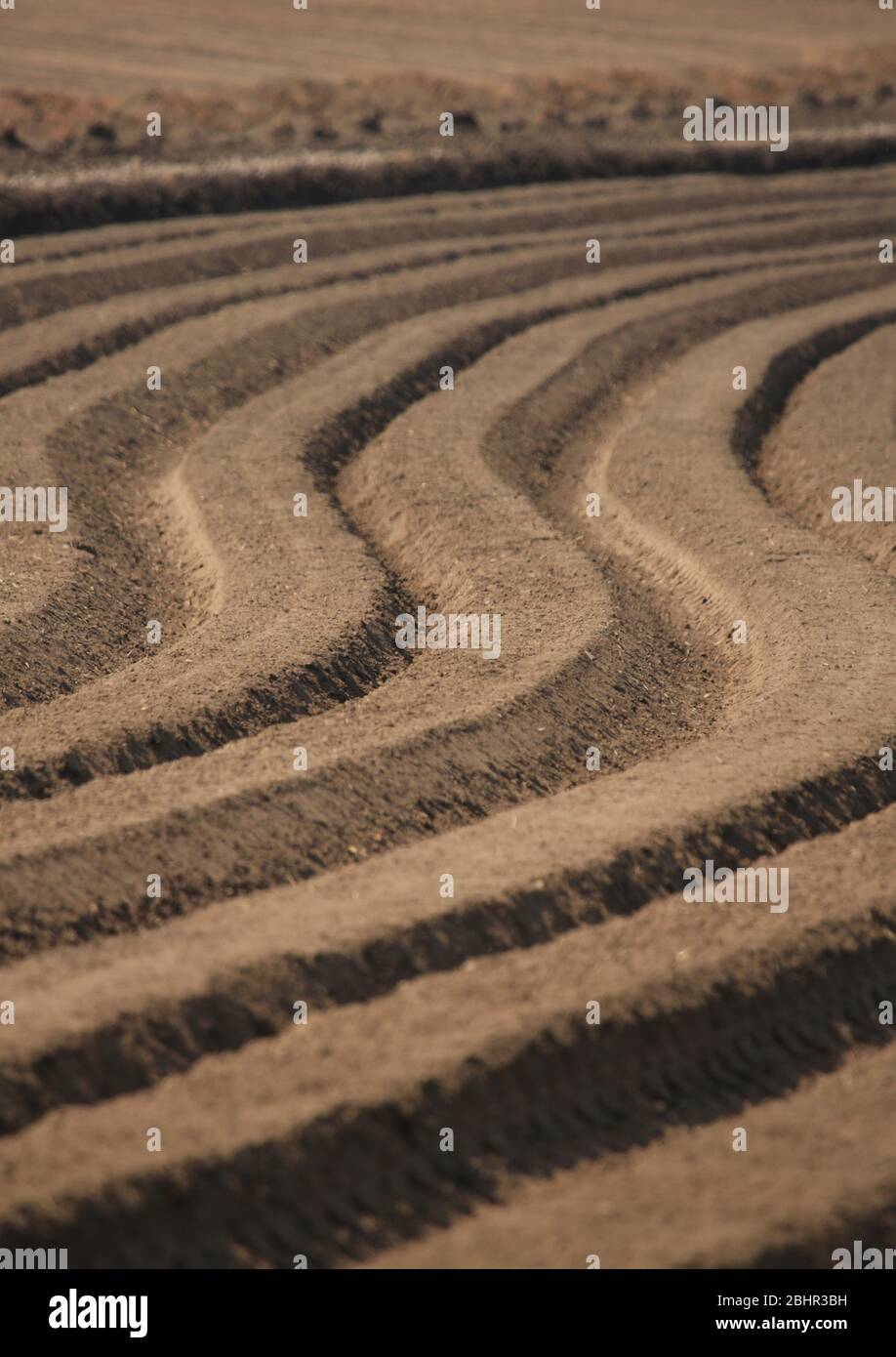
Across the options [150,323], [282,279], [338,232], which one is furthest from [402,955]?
[338,232]

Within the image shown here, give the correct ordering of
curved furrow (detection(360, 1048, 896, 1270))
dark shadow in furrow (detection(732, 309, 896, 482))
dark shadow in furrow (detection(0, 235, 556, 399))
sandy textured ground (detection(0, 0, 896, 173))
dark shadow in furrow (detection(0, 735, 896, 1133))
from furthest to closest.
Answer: sandy textured ground (detection(0, 0, 896, 173)) → dark shadow in furrow (detection(0, 235, 556, 399)) → dark shadow in furrow (detection(732, 309, 896, 482)) → dark shadow in furrow (detection(0, 735, 896, 1133)) → curved furrow (detection(360, 1048, 896, 1270))

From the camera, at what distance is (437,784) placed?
22.2 ft

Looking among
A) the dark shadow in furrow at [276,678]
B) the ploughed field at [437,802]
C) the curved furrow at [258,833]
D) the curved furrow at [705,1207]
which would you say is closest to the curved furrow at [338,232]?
the ploughed field at [437,802]

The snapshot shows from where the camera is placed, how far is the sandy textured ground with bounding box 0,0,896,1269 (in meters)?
4.57

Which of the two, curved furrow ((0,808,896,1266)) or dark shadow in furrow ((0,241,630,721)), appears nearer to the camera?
curved furrow ((0,808,896,1266))

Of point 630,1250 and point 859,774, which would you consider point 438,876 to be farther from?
point 859,774

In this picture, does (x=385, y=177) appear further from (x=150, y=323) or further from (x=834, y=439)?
(x=834, y=439)

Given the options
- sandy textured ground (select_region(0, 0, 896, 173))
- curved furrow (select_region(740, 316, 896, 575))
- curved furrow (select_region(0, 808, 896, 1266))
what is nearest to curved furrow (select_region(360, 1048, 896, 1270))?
curved furrow (select_region(0, 808, 896, 1266))

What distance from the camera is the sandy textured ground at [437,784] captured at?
457cm

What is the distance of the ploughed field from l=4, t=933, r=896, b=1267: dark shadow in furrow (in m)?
0.01

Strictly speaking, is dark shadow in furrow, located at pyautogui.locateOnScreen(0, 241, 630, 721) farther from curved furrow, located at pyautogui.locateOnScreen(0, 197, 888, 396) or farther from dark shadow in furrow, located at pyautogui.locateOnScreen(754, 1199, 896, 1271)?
dark shadow in furrow, located at pyautogui.locateOnScreen(754, 1199, 896, 1271)

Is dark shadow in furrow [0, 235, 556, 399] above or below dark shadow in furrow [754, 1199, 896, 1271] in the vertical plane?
above

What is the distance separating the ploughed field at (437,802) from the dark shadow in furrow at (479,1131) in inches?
0.5

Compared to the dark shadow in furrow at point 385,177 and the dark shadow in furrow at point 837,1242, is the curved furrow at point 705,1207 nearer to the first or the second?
the dark shadow in furrow at point 837,1242
